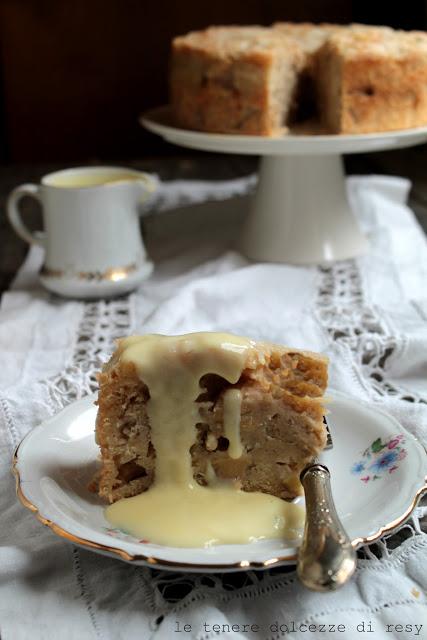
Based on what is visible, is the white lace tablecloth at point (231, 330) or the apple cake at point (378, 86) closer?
the white lace tablecloth at point (231, 330)

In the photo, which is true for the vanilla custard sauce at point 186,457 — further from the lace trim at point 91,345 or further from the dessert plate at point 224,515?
the lace trim at point 91,345

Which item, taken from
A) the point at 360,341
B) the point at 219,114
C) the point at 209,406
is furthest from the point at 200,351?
the point at 219,114

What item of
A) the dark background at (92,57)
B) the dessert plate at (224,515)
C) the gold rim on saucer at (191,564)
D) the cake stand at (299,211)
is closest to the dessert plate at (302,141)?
the cake stand at (299,211)

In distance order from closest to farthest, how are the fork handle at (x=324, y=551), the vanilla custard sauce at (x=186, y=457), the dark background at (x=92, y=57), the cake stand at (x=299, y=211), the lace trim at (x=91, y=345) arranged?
1. the fork handle at (x=324, y=551)
2. the vanilla custard sauce at (x=186, y=457)
3. the lace trim at (x=91, y=345)
4. the cake stand at (x=299, y=211)
5. the dark background at (x=92, y=57)

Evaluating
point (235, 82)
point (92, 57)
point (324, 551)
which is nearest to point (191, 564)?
point (324, 551)

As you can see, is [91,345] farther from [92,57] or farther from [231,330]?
[92,57]

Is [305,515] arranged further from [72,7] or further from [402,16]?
[72,7]
